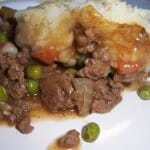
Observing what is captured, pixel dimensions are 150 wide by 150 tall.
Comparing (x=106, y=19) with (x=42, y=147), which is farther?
(x=106, y=19)

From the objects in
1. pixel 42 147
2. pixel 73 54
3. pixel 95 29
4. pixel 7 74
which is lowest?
pixel 42 147

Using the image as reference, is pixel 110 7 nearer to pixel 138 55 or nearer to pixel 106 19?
pixel 106 19

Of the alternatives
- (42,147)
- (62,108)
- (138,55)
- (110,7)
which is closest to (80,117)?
(62,108)

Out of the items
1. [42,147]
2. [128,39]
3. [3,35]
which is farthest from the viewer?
[3,35]

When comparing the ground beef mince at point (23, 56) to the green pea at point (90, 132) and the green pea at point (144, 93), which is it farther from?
the green pea at point (144, 93)

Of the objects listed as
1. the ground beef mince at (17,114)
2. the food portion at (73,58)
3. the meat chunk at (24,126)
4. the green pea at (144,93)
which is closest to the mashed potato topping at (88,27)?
the food portion at (73,58)

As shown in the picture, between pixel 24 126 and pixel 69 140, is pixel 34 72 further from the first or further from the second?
pixel 69 140

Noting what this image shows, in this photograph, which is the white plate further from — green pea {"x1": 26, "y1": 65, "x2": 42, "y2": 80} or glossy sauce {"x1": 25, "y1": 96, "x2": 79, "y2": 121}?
green pea {"x1": 26, "y1": 65, "x2": 42, "y2": 80}
